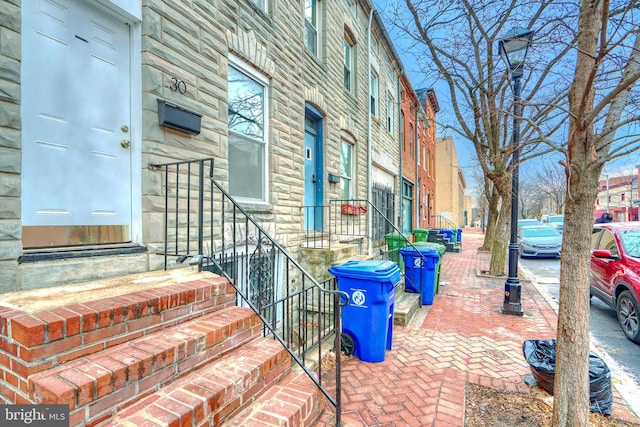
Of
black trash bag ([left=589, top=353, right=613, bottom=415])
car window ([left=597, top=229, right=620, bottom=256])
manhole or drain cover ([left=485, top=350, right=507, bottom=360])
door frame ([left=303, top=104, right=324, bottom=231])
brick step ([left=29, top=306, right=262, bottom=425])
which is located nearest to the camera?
brick step ([left=29, top=306, right=262, bottom=425])

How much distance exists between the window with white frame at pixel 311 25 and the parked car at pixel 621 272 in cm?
559

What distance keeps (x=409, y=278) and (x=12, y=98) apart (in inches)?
215

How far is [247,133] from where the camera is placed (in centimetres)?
419

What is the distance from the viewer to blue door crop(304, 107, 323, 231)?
578 centimetres

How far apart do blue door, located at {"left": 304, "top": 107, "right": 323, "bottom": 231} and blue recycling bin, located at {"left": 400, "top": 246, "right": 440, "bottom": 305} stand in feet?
6.00

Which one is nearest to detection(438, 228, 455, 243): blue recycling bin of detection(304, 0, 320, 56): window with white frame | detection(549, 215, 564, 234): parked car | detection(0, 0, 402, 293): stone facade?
detection(549, 215, 564, 234): parked car

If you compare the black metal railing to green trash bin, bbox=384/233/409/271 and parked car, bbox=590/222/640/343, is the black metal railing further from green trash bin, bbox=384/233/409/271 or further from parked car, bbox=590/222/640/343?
parked car, bbox=590/222/640/343

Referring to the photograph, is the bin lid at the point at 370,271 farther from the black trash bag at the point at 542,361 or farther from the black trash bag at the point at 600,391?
the black trash bag at the point at 600,391

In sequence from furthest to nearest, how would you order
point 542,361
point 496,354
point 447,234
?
1. point 447,234
2. point 496,354
3. point 542,361

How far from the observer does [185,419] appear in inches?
61.8

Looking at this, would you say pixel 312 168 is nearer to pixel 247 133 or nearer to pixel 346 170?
pixel 346 170

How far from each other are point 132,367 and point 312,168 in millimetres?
4734

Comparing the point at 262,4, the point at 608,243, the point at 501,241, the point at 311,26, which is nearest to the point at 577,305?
the point at 608,243

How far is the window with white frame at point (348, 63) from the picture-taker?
7562mm
